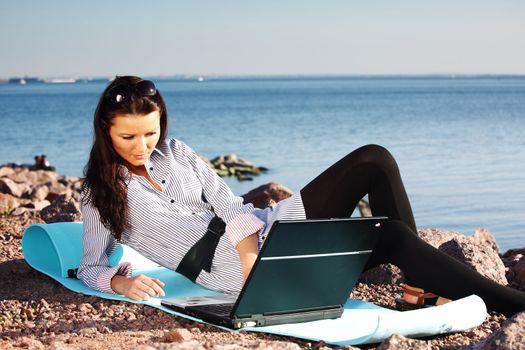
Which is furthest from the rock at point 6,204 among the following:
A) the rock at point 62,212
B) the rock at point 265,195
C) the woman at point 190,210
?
the woman at point 190,210

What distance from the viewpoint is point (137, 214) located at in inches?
183

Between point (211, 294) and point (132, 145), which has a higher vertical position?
point (132, 145)

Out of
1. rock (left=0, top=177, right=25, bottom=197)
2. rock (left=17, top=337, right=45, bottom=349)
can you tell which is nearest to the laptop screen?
rock (left=17, top=337, right=45, bottom=349)

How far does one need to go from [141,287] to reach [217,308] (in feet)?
1.37

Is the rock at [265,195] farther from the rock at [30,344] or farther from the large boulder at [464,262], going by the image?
the rock at [30,344]

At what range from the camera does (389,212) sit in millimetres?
4473

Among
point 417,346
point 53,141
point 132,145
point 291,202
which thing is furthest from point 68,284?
point 53,141

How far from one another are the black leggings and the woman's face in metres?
0.80

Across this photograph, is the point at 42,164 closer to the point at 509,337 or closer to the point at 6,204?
the point at 6,204

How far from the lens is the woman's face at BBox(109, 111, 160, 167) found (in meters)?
4.33

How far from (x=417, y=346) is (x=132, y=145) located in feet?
5.63

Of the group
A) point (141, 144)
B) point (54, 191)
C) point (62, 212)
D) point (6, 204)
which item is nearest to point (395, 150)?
point (54, 191)

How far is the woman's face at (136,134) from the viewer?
4332 mm

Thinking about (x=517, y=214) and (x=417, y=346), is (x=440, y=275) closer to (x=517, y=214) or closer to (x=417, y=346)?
(x=417, y=346)
